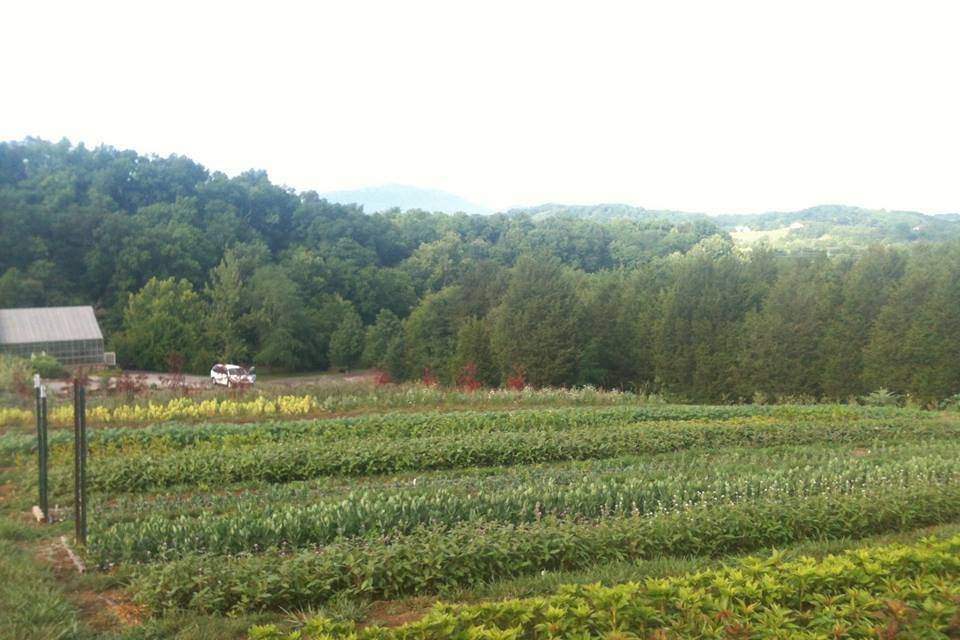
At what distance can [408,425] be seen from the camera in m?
14.3

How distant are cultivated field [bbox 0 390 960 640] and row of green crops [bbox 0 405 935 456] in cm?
25

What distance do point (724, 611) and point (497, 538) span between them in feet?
7.43

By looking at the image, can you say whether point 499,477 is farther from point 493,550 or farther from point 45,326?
point 45,326

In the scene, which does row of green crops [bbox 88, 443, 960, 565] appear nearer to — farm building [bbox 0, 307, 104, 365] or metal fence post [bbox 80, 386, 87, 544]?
metal fence post [bbox 80, 386, 87, 544]

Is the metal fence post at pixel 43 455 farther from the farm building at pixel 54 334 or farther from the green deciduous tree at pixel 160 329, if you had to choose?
the green deciduous tree at pixel 160 329

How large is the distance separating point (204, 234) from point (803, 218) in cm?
8199

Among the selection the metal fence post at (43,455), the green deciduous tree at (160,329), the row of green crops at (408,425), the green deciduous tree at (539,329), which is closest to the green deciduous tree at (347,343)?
the green deciduous tree at (160,329)

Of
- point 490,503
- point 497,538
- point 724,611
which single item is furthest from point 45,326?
point 724,611

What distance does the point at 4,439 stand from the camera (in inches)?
514

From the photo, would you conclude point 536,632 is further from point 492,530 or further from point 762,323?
point 762,323

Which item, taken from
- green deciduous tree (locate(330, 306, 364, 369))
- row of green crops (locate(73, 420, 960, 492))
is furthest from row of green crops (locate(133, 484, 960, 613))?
green deciduous tree (locate(330, 306, 364, 369))

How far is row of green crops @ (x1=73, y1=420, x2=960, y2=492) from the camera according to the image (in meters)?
10.3

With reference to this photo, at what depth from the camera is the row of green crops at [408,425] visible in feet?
41.5

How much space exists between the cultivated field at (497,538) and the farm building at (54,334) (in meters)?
24.8
